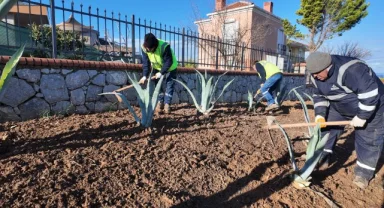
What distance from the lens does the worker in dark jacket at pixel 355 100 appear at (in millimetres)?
2236

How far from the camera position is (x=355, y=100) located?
248 centimetres

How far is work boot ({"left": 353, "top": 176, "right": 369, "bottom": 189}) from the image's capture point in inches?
93.2

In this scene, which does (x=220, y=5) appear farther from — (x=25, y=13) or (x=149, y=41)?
(x=149, y=41)

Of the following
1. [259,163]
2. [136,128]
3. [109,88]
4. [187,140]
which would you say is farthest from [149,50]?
[259,163]

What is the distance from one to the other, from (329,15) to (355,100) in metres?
16.2

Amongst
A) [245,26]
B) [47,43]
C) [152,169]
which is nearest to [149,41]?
[152,169]

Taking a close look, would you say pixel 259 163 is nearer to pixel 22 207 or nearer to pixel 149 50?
pixel 22 207

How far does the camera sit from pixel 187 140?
268 cm

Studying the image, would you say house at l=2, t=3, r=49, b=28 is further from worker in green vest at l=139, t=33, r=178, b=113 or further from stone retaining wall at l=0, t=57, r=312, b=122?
worker in green vest at l=139, t=33, r=178, b=113

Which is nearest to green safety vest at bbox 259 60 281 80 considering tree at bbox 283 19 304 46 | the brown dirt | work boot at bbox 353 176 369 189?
the brown dirt

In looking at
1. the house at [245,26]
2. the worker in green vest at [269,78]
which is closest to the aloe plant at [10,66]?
the worker in green vest at [269,78]

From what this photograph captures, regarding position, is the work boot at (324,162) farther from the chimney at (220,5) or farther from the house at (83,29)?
the chimney at (220,5)

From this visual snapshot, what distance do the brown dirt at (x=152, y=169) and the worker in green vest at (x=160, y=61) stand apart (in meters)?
0.98

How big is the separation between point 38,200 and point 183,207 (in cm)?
88
